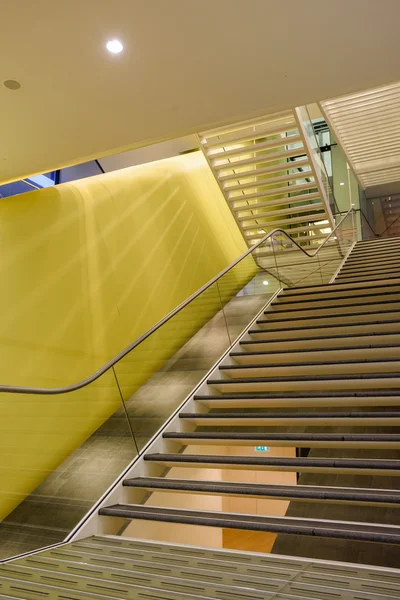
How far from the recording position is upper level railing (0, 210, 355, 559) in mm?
3045

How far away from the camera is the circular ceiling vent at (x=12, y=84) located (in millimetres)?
3500

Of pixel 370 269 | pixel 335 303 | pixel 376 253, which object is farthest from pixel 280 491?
pixel 376 253

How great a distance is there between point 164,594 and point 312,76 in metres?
3.76

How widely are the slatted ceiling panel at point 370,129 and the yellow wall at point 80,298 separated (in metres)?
4.87

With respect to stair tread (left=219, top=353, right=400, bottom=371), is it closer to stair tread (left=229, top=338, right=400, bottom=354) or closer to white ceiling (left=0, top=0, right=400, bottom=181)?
stair tread (left=229, top=338, right=400, bottom=354)

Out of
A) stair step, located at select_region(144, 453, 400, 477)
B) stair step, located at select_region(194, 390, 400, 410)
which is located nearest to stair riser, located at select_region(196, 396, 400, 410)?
stair step, located at select_region(194, 390, 400, 410)

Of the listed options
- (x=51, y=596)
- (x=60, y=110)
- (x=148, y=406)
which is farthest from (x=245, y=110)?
(x=51, y=596)

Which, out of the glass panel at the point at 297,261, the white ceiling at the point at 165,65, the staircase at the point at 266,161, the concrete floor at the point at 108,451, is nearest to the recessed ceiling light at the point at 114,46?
the white ceiling at the point at 165,65

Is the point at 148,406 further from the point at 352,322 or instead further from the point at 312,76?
the point at 312,76

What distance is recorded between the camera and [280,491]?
301 centimetres

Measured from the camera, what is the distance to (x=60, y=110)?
12.9 ft

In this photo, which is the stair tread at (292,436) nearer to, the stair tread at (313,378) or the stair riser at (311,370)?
the stair tread at (313,378)

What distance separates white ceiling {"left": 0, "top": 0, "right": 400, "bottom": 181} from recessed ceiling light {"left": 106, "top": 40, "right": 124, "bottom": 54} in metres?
0.04

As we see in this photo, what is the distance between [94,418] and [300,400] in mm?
1705
